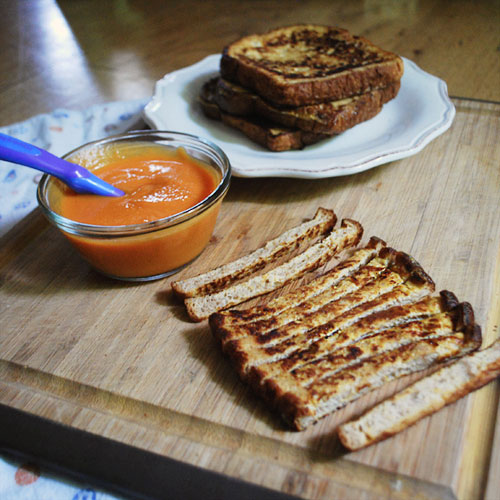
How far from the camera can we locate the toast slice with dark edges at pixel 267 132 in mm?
2568

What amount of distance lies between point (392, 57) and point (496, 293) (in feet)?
4.82

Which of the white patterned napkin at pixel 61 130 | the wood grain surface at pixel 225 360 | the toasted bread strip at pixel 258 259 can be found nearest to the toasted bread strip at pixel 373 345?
the wood grain surface at pixel 225 360

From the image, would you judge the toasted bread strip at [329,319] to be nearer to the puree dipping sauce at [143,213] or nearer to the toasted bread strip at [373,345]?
the toasted bread strip at [373,345]

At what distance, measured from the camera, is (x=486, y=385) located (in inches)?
63.2

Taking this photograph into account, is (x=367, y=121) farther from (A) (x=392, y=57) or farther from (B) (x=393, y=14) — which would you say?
(B) (x=393, y=14)

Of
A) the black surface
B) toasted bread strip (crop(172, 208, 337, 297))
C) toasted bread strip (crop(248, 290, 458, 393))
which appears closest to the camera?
the black surface

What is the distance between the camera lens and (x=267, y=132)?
259 centimetres

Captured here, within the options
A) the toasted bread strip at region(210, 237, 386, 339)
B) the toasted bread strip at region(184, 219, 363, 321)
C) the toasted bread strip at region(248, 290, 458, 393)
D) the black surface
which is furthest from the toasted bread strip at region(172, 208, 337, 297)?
the black surface

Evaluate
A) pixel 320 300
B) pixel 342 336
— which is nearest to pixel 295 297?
pixel 320 300

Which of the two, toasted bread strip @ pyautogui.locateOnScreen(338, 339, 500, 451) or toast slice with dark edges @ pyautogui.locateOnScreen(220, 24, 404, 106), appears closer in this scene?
toasted bread strip @ pyautogui.locateOnScreen(338, 339, 500, 451)

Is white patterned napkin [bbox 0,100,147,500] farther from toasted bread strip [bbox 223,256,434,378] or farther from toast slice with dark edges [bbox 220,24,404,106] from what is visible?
toast slice with dark edges [bbox 220,24,404,106]

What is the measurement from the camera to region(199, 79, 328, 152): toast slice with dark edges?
101 inches

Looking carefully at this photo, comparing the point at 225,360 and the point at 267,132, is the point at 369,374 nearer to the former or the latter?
the point at 225,360

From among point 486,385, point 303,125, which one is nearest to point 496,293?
point 486,385
